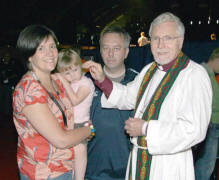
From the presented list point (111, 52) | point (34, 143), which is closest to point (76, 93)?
point (111, 52)

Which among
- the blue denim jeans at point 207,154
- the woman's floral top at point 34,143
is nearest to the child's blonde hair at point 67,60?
the woman's floral top at point 34,143

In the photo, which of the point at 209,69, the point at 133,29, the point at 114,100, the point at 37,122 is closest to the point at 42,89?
the point at 37,122

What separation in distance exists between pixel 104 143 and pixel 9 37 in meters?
10.9

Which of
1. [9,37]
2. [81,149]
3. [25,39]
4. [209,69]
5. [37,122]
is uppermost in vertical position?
[9,37]

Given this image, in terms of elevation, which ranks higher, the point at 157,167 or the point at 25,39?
the point at 25,39

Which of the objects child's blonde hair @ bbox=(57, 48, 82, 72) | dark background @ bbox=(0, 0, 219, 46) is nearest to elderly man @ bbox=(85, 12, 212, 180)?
child's blonde hair @ bbox=(57, 48, 82, 72)

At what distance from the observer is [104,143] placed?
2.30 meters

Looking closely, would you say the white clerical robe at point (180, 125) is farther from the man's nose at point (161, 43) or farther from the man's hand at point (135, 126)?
the man's nose at point (161, 43)

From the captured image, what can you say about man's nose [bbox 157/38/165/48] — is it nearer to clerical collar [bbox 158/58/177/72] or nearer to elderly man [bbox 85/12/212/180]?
elderly man [bbox 85/12/212/180]

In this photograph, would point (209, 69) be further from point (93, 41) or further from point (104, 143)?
point (93, 41)

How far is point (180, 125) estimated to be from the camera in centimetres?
139

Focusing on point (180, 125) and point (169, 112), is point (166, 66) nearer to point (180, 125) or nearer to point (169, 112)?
point (169, 112)

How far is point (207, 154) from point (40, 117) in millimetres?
2616

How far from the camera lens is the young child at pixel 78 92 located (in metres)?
2.19
